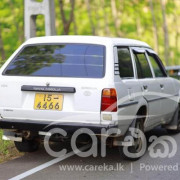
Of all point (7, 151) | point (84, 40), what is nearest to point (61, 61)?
point (84, 40)

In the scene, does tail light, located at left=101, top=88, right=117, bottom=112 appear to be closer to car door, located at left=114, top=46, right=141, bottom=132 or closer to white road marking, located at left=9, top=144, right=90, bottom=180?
car door, located at left=114, top=46, right=141, bottom=132

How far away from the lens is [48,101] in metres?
6.37

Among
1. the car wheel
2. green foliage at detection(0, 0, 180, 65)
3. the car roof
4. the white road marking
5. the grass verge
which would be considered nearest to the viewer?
the white road marking

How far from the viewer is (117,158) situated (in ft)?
23.7

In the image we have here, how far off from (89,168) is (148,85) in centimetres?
181

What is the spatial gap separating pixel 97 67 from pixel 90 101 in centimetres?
51

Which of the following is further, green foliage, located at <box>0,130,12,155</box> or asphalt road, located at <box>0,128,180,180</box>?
green foliage, located at <box>0,130,12,155</box>

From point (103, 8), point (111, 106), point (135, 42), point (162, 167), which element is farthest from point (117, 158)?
point (103, 8)

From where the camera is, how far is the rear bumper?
20.2 feet

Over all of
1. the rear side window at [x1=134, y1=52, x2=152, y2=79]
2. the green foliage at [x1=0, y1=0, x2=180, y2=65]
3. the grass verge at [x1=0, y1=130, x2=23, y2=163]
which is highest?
the green foliage at [x1=0, y1=0, x2=180, y2=65]

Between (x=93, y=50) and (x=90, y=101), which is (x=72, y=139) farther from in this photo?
(x=93, y=50)

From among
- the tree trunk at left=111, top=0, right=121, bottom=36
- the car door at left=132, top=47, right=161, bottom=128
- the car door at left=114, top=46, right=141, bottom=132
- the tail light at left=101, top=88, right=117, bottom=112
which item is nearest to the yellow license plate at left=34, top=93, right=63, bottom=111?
the tail light at left=101, top=88, right=117, bottom=112

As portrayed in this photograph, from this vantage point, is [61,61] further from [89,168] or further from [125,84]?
[89,168]

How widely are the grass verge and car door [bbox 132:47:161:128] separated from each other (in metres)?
2.10
